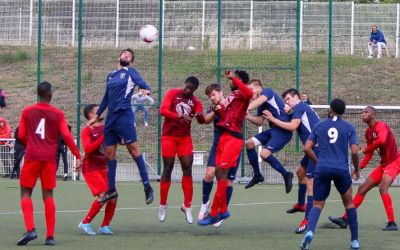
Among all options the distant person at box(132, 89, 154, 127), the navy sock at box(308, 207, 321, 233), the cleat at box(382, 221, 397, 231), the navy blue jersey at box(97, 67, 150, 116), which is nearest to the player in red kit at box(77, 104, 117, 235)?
the navy blue jersey at box(97, 67, 150, 116)

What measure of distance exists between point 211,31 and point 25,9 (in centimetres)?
777

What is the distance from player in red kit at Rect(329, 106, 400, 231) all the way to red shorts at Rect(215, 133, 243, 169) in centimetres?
207

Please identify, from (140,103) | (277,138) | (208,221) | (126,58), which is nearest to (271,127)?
(277,138)

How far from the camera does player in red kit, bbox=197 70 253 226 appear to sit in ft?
49.1

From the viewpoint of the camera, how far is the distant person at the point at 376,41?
35.3 m

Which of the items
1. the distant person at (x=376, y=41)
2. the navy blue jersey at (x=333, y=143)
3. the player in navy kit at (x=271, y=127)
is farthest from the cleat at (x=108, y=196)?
the distant person at (x=376, y=41)

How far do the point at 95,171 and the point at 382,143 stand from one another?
451cm

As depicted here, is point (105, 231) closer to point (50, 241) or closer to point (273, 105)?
point (50, 241)

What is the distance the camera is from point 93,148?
15.0 metres

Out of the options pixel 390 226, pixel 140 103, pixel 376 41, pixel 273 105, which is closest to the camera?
pixel 390 226

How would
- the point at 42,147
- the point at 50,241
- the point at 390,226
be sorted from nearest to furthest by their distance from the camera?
the point at 50,241 < the point at 42,147 < the point at 390,226

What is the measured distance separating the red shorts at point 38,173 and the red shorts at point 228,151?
A: 272cm

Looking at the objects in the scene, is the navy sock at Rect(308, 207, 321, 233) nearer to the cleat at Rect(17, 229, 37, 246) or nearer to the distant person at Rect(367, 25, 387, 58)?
the cleat at Rect(17, 229, 37, 246)

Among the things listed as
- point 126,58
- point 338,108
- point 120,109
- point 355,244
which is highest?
point 126,58
